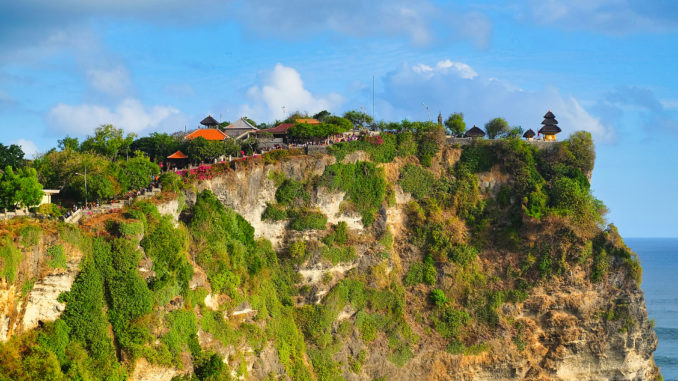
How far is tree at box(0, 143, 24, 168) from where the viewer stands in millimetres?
69062

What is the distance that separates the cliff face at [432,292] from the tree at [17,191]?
12.7 m

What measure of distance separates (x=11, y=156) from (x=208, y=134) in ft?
62.8

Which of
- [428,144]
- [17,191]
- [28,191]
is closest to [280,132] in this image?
[428,144]

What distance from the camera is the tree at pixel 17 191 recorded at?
56500mm

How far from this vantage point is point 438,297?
76062 millimetres

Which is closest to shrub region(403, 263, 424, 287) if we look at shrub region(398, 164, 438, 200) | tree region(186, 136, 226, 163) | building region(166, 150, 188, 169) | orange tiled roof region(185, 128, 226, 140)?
shrub region(398, 164, 438, 200)

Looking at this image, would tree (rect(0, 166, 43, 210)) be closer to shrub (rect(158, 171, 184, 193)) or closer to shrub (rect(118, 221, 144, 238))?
shrub (rect(118, 221, 144, 238))

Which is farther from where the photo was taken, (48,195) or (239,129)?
(239,129)

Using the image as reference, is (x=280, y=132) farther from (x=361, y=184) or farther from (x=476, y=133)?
(x=476, y=133)

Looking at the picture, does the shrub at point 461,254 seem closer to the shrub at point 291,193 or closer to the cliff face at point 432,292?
the cliff face at point 432,292

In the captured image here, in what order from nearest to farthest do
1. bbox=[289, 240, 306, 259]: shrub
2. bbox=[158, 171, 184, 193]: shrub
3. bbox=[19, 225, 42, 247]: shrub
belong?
1. bbox=[19, 225, 42, 247]: shrub
2. bbox=[158, 171, 184, 193]: shrub
3. bbox=[289, 240, 306, 259]: shrub

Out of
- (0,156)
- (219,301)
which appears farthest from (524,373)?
(0,156)

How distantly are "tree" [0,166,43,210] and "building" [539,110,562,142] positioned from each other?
1984 inches

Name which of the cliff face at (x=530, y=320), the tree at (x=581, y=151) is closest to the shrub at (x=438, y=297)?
the cliff face at (x=530, y=320)
